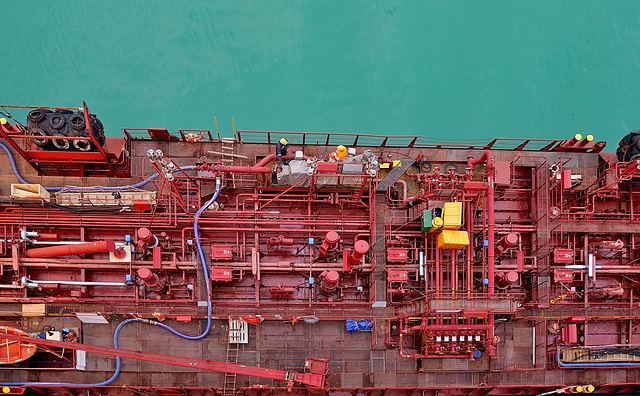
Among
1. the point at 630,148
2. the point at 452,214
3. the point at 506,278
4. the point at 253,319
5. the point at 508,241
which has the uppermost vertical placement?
the point at 630,148

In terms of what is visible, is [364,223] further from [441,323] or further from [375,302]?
[441,323]

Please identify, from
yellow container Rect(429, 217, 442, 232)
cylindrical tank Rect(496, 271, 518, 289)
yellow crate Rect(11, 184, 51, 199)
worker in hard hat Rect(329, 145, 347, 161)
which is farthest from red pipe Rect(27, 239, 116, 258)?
cylindrical tank Rect(496, 271, 518, 289)

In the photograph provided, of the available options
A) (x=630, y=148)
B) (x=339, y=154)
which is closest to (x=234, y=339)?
(x=339, y=154)

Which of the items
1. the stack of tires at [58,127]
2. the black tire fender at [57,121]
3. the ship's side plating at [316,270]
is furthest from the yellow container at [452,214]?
the black tire fender at [57,121]

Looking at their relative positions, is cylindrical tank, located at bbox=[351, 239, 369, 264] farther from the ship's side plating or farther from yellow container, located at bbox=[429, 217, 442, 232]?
yellow container, located at bbox=[429, 217, 442, 232]

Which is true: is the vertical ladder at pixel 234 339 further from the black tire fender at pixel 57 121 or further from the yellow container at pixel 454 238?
the black tire fender at pixel 57 121

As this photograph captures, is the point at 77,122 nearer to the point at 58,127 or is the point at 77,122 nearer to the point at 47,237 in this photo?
the point at 58,127
